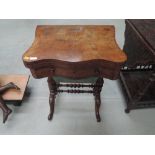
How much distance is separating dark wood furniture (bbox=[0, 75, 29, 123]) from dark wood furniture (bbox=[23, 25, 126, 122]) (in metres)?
0.52

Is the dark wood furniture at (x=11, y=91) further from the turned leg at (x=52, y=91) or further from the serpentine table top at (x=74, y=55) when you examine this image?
the serpentine table top at (x=74, y=55)

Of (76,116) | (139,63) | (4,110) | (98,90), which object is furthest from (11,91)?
(139,63)

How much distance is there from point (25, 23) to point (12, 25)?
22 centimetres

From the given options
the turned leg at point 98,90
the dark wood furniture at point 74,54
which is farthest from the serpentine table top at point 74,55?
the turned leg at point 98,90

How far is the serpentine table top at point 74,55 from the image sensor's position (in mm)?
949

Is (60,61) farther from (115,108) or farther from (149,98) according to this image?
(149,98)

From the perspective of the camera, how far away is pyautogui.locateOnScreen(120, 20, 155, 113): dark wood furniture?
120 cm

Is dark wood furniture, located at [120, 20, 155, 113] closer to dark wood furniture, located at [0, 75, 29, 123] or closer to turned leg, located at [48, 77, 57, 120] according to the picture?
turned leg, located at [48, 77, 57, 120]

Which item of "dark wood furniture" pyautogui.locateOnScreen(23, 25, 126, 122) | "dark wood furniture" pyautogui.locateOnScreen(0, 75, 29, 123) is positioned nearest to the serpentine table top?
"dark wood furniture" pyautogui.locateOnScreen(23, 25, 126, 122)

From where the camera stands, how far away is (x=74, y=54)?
38.8 inches

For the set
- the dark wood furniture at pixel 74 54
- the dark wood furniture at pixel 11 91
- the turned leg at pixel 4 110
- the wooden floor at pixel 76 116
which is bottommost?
the wooden floor at pixel 76 116

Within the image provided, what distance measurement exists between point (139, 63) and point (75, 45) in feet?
1.85

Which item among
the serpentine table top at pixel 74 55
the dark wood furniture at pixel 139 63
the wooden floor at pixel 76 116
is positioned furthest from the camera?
the wooden floor at pixel 76 116
